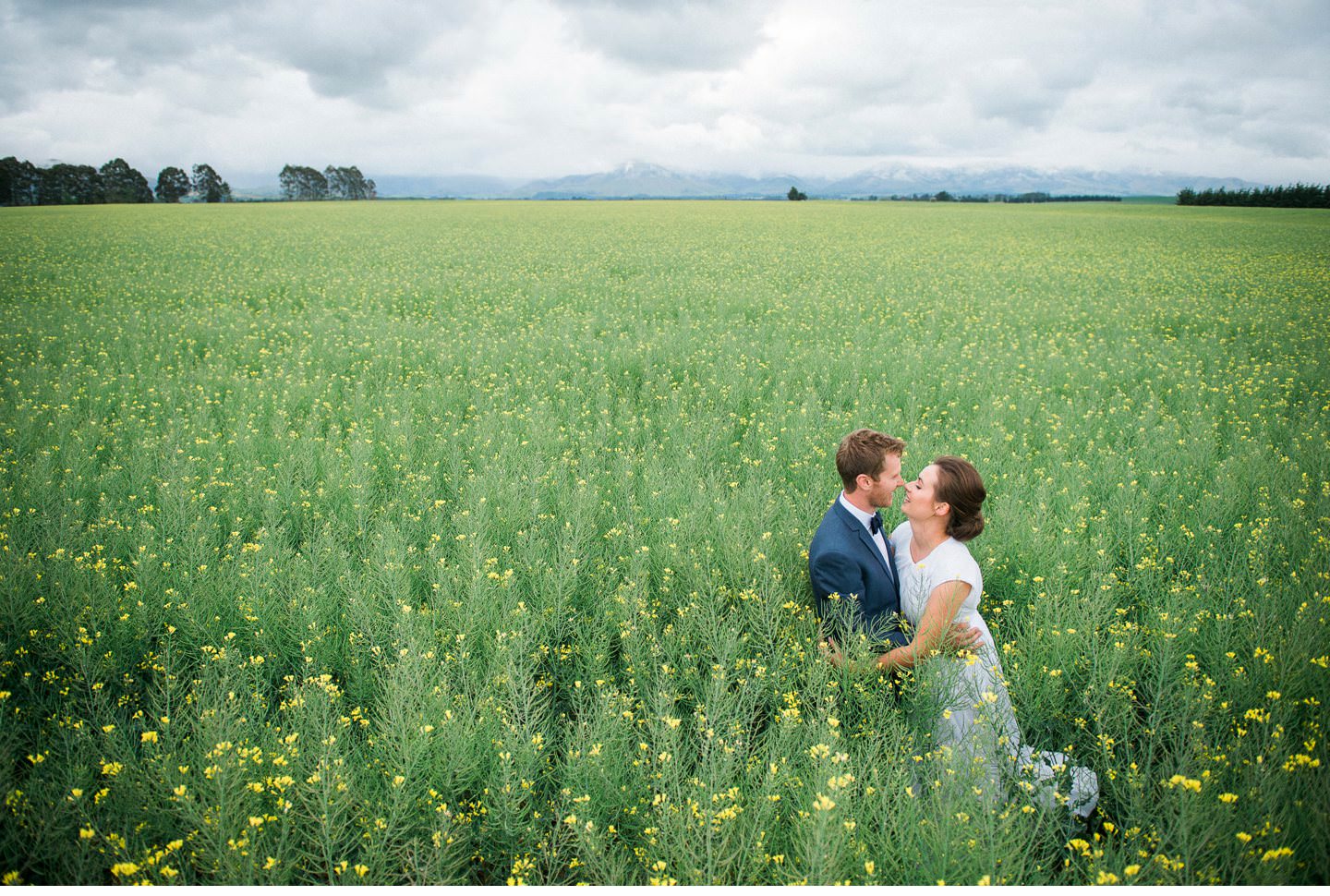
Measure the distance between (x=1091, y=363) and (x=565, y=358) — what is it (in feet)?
27.3

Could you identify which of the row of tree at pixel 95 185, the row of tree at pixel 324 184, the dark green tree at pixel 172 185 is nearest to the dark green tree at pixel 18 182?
the row of tree at pixel 95 185

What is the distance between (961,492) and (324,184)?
121 meters

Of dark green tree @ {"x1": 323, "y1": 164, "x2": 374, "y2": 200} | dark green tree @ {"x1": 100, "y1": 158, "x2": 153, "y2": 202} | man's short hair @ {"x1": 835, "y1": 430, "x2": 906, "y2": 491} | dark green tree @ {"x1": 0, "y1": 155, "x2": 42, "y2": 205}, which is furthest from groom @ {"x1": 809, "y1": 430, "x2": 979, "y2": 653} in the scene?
dark green tree @ {"x1": 323, "y1": 164, "x2": 374, "y2": 200}

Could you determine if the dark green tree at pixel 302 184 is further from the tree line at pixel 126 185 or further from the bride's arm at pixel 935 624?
the bride's arm at pixel 935 624

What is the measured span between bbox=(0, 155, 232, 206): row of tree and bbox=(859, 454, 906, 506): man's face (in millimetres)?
89246

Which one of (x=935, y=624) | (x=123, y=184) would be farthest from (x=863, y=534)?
(x=123, y=184)

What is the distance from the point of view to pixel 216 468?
19.7 ft

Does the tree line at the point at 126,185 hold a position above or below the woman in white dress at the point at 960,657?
above

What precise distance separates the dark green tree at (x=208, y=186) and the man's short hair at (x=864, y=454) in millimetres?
107752

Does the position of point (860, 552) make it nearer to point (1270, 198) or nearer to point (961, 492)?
point (961, 492)

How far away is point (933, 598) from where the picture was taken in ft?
11.5

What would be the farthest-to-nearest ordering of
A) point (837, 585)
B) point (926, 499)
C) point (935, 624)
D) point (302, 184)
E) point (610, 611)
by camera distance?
point (302, 184)
point (610, 611)
point (837, 585)
point (926, 499)
point (935, 624)

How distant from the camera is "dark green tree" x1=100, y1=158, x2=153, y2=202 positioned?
250 ft

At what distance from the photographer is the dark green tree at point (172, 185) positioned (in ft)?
275
